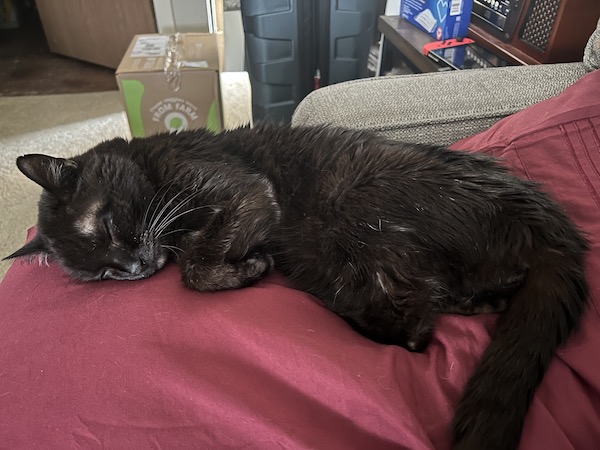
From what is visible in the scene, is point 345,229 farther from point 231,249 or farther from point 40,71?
point 40,71

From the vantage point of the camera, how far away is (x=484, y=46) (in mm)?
1895

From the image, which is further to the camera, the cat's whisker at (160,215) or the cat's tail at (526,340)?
the cat's whisker at (160,215)

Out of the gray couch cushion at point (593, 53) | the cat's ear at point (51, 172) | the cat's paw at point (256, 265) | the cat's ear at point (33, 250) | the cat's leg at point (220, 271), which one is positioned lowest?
the cat's paw at point (256, 265)

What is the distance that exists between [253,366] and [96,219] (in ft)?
1.86

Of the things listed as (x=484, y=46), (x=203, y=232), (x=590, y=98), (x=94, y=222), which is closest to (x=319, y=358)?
(x=203, y=232)

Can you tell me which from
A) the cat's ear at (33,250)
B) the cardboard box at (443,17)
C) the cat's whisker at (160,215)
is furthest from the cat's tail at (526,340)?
the cardboard box at (443,17)

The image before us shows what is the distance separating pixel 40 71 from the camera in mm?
3479

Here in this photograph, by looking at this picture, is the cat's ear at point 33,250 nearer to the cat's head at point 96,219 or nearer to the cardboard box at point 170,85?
the cat's head at point 96,219

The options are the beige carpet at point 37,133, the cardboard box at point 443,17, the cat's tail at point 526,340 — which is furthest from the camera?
the beige carpet at point 37,133

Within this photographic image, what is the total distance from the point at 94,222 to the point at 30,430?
1.69 feet

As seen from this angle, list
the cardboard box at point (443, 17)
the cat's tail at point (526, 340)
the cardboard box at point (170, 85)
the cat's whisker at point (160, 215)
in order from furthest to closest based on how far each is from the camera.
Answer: the cardboard box at point (170, 85), the cardboard box at point (443, 17), the cat's whisker at point (160, 215), the cat's tail at point (526, 340)

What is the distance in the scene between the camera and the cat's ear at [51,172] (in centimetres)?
105

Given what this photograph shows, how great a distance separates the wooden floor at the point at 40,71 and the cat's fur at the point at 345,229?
234cm

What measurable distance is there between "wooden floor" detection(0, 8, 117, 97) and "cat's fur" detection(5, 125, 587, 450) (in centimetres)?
234
